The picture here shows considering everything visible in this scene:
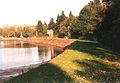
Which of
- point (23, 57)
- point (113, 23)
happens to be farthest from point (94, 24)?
point (113, 23)

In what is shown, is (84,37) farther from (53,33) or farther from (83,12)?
(53,33)

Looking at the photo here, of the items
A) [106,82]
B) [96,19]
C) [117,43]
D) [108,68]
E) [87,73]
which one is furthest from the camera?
[96,19]

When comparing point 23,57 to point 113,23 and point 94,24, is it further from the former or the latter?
point 113,23

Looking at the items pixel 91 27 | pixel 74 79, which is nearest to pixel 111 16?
pixel 74 79

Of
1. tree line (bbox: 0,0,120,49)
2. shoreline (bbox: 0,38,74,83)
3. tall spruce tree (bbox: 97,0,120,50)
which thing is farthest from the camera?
tree line (bbox: 0,0,120,49)

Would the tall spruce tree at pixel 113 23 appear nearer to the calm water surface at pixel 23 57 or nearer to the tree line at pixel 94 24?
the tree line at pixel 94 24

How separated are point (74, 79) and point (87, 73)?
101 inches

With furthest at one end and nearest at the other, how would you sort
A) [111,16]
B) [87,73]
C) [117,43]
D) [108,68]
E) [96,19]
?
[96,19], [111,16], [117,43], [108,68], [87,73]

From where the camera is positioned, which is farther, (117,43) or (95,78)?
(117,43)

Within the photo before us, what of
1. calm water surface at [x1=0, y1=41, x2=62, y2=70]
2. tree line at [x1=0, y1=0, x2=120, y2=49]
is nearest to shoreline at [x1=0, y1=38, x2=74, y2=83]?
calm water surface at [x1=0, y1=41, x2=62, y2=70]

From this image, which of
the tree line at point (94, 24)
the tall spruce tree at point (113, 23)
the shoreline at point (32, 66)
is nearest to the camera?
the shoreline at point (32, 66)

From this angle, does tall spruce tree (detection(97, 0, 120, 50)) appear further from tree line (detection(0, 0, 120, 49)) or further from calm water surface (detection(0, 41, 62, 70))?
calm water surface (detection(0, 41, 62, 70))

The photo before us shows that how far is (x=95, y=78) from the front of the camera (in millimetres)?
18781

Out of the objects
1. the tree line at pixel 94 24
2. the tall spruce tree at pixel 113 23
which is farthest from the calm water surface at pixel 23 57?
the tall spruce tree at pixel 113 23
